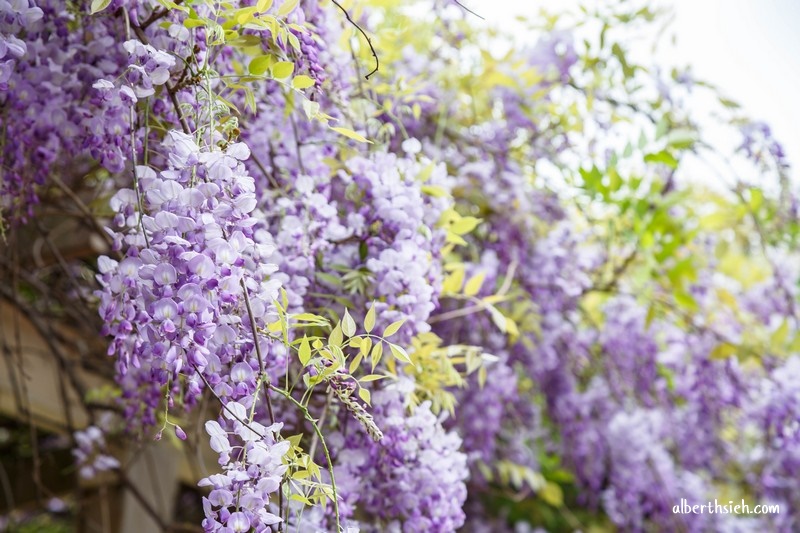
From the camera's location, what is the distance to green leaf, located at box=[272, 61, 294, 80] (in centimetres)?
88

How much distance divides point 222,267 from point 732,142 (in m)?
1.66

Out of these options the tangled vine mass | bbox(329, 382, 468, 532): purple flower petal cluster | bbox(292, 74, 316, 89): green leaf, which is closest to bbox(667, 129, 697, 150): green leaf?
the tangled vine mass

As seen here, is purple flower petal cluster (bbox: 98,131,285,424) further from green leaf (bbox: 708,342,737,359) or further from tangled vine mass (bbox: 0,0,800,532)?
green leaf (bbox: 708,342,737,359)

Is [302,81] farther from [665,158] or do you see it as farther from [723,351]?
[723,351]

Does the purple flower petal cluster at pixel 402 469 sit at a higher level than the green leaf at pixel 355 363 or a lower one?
lower

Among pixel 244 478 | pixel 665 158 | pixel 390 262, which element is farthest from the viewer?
pixel 665 158

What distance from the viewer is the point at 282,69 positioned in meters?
0.89

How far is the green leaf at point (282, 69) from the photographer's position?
880mm

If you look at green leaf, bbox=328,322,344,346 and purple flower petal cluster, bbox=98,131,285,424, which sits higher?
purple flower petal cluster, bbox=98,131,285,424

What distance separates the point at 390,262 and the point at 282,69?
0.32 metres

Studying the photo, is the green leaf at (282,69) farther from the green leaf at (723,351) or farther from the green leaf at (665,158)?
the green leaf at (723,351)

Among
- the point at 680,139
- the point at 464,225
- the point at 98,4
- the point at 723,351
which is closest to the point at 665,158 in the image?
the point at 680,139

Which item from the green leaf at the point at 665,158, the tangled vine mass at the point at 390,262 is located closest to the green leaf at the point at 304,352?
the tangled vine mass at the point at 390,262

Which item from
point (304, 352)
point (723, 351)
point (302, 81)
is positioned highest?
point (302, 81)
